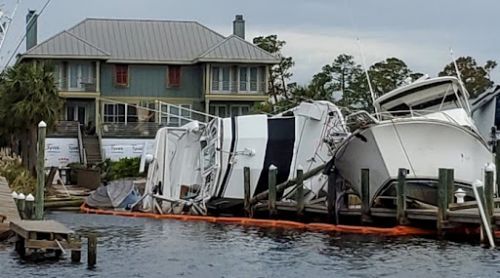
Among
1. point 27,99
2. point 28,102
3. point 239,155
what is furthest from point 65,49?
point 239,155

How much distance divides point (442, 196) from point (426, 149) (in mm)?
3919

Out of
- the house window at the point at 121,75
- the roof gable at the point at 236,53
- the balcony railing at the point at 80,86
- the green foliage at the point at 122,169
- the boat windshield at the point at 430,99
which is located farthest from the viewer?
the house window at the point at 121,75

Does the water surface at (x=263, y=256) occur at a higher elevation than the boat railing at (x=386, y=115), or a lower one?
lower

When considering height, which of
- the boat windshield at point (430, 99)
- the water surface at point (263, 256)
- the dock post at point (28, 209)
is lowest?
the water surface at point (263, 256)

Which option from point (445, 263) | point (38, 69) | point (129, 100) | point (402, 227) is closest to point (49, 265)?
point (445, 263)

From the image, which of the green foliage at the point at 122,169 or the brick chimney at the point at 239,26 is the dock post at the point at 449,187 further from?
the brick chimney at the point at 239,26

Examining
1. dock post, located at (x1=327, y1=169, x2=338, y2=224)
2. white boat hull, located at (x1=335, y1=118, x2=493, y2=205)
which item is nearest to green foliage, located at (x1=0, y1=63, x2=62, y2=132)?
dock post, located at (x1=327, y1=169, x2=338, y2=224)


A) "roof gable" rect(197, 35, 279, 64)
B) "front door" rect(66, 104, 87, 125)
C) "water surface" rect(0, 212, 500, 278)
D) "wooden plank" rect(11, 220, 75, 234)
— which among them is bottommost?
"water surface" rect(0, 212, 500, 278)

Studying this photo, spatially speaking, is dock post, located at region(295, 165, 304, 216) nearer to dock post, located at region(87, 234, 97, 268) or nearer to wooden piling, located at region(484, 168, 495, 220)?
wooden piling, located at region(484, 168, 495, 220)

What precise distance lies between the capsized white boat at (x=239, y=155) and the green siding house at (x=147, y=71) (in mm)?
29069

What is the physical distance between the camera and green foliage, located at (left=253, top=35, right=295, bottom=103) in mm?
87500

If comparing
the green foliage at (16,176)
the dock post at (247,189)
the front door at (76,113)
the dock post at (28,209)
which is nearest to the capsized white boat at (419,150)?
the dock post at (247,189)

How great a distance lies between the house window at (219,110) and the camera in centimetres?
8181

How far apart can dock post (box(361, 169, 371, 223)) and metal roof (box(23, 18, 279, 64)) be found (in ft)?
141
